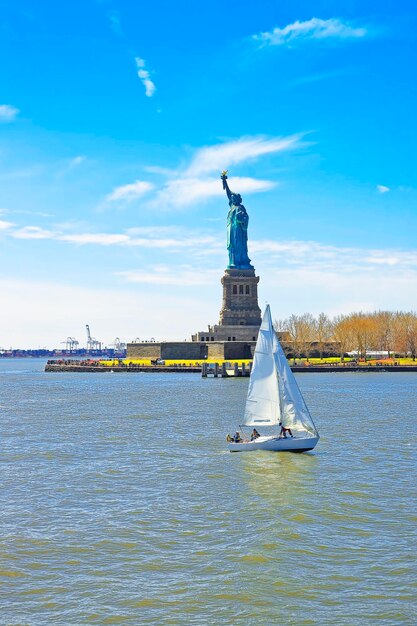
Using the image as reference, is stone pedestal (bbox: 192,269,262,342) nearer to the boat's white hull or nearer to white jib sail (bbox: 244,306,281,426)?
white jib sail (bbox: 244,306,281,426)

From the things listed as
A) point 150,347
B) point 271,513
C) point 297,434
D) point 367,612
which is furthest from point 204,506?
point 150,347

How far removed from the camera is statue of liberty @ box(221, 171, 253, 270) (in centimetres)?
15138

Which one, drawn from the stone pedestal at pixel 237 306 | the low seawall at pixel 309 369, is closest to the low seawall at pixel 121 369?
the low seawall at pixel 309 369

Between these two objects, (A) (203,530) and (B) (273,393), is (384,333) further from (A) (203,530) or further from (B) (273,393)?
(A) (203,530)

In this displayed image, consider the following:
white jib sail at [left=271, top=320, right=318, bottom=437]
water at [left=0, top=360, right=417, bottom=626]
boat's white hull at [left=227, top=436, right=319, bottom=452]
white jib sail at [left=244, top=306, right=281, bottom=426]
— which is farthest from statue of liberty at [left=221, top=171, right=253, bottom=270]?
boat's white hull at [left=227, top=436, right=319, bottom=452]

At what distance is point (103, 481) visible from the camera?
3416cm

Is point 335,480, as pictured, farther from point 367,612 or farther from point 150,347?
point 150,347

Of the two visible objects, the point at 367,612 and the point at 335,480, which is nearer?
the point at 367,612

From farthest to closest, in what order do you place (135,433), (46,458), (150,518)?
(135,433) < (46,458) < (150,518)

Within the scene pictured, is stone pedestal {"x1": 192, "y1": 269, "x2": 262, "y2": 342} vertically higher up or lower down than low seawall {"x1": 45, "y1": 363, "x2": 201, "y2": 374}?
higher up

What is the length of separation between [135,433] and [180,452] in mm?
9677

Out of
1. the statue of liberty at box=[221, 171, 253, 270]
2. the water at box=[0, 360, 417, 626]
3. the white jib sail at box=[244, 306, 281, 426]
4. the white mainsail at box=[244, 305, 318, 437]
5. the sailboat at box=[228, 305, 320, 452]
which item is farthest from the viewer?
the statue of liberty at box=[221, 171, 253, 270]

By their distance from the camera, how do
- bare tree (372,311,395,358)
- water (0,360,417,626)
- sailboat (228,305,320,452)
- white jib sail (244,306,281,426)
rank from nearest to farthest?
water (0,360,417,626), sailboat (228,305,320,452), white jib sail (244,306,281,426), bare tree (372,311,395,358)

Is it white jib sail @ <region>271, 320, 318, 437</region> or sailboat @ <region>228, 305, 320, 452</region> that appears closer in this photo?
sailboat @ <region>228, 305, 320, 452</region>
